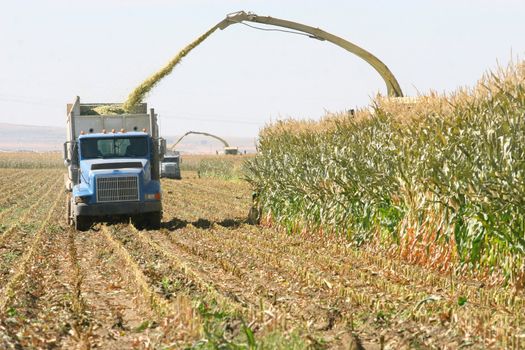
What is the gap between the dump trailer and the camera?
19.3m

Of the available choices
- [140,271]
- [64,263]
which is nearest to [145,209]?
[64,263]

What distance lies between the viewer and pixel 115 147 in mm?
20156

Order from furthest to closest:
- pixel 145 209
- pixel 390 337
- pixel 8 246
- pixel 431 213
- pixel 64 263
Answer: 1. pixel 145 209
2. pixel 8 246
3. pixel 64 263
4. pixel 431 213
5. pixel 390 337

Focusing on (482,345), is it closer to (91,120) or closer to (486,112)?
(486,112)

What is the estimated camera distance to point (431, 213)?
11.9 m

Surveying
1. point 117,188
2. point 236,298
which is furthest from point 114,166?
point 236,298

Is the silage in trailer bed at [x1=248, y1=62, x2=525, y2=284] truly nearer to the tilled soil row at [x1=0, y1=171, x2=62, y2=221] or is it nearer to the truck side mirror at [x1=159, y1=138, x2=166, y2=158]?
the truck side mirror at [x1=159, y1=138, x2=166, y2=158]

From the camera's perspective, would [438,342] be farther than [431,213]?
No

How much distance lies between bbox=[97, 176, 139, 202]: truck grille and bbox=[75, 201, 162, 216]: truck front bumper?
0.37ft

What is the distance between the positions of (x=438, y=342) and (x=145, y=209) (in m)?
13.2

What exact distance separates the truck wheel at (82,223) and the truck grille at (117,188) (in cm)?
87

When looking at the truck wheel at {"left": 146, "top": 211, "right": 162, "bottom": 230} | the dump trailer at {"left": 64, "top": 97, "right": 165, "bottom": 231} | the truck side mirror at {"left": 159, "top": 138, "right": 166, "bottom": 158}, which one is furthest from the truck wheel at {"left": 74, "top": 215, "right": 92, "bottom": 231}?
the truck side mirror at {"left": 159, "top": 138, "right": 166, "bottom": 158}

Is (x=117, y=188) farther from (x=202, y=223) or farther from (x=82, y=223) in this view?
(x=202, y=223)

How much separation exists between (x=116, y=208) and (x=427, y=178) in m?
9.24
